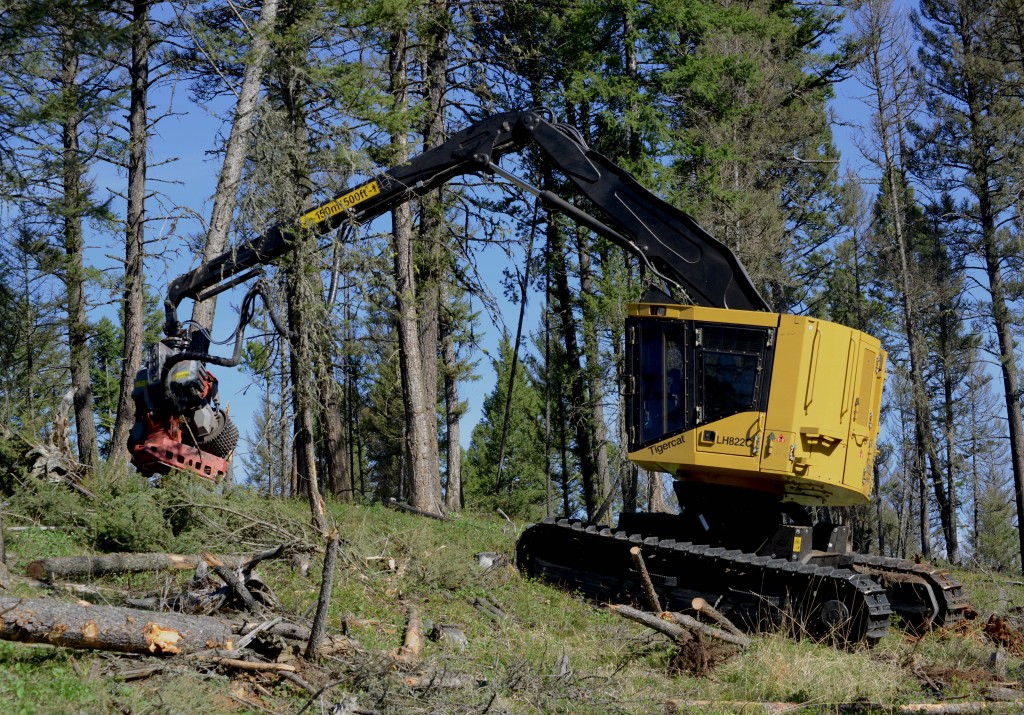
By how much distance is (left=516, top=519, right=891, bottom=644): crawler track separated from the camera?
29.1ft

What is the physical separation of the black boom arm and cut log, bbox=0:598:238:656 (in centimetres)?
484

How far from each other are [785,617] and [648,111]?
1196 centimetres

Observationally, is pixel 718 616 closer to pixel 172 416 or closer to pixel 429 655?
pixel 429 655

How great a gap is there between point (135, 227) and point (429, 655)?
10.9m

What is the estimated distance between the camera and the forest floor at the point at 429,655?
607cm

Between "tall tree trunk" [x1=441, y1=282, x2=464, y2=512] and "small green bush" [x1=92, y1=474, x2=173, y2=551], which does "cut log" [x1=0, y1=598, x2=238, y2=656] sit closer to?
"small green bush" [x1=92, y1=474, x2=173, y2=551]

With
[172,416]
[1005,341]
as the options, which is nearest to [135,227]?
[172,416]

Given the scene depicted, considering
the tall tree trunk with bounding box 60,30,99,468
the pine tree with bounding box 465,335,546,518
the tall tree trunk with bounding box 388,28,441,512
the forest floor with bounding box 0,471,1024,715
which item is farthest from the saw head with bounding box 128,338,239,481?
the pine tree with bounding box 465,335,546,518

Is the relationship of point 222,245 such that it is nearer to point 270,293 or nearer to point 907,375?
point 270,293

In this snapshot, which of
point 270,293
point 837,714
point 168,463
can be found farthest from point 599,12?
point 837,714

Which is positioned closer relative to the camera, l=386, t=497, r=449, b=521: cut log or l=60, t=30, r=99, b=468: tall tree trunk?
l=386, t=497, r=449, b=521: cut log

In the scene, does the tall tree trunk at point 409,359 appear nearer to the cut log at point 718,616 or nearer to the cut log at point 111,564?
the cut log at point 111,564

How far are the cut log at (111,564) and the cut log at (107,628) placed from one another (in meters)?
1.81

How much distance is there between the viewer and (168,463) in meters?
10.8
